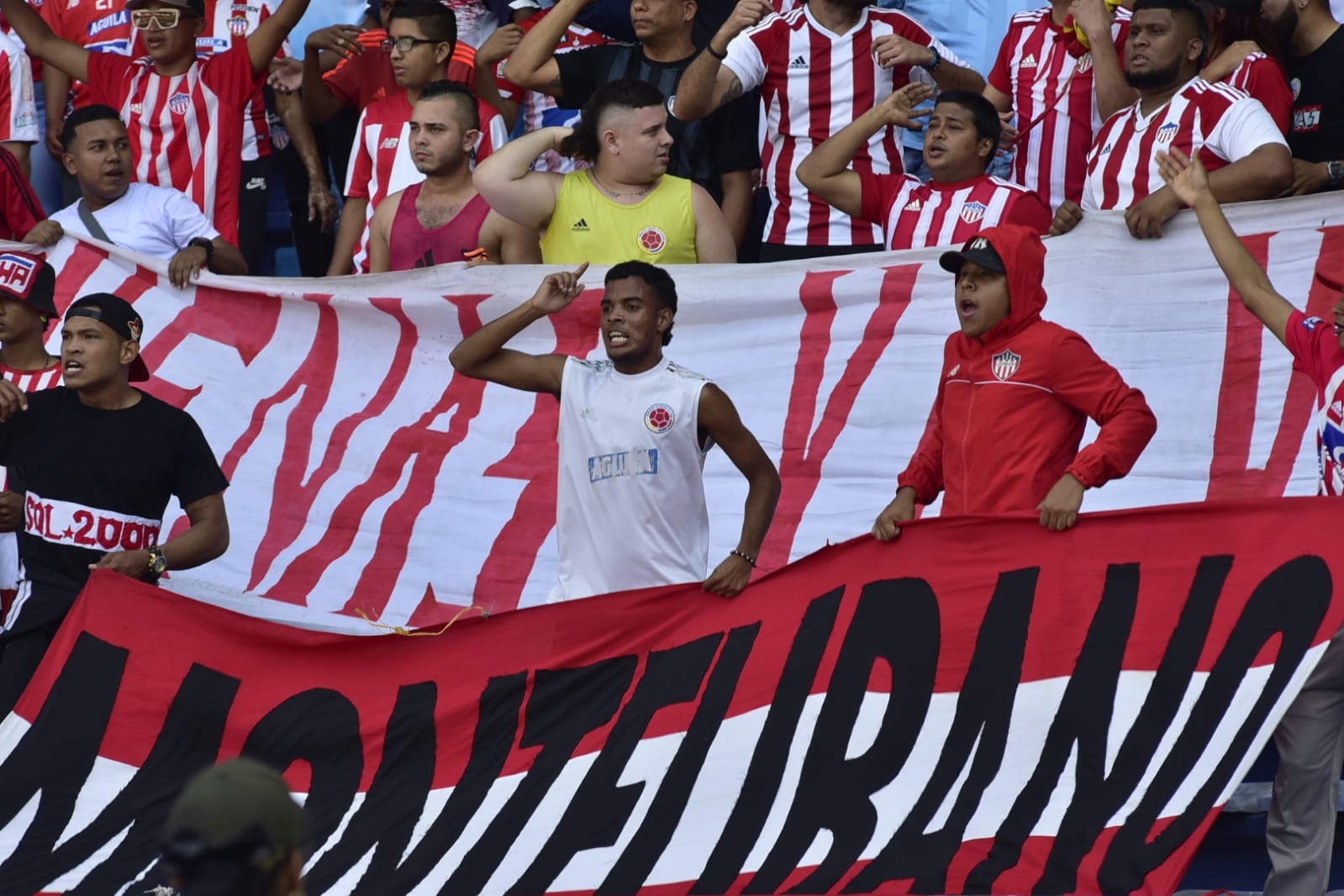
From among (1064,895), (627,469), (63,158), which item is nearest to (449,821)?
(627,469)

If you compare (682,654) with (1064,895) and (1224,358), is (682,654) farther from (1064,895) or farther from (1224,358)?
(1224,358)

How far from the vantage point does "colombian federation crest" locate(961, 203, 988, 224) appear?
7590 mm

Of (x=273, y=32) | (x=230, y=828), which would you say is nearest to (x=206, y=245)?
(x=273, y=32)

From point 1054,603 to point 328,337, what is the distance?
4019 millimetres

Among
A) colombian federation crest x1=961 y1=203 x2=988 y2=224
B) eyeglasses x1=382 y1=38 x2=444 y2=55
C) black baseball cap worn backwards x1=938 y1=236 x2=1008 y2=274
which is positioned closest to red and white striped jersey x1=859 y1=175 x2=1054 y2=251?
colombian federation crest x1=961 y1=203 x2=988 y2=224

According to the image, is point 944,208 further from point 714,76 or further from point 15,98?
point 15,98

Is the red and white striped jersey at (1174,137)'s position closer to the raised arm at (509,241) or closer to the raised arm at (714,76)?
the raised arm at (714,76)

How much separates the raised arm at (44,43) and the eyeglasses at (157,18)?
1.99ft

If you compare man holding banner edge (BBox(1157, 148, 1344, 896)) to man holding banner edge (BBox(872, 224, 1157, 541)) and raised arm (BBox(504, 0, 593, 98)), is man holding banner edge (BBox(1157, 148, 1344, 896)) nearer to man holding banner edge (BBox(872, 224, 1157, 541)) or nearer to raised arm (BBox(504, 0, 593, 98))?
man holding banner edge (BBox(872, 224, 1157, 541))

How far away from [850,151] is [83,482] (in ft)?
10.6

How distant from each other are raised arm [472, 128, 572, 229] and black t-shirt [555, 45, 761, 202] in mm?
912

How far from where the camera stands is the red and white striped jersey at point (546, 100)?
9578mm

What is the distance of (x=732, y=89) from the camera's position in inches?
331

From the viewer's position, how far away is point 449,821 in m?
5.79
